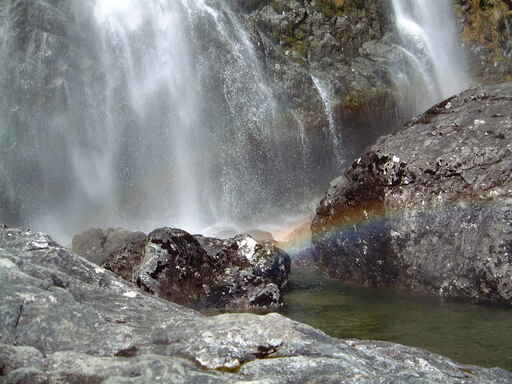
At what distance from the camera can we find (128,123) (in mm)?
23906

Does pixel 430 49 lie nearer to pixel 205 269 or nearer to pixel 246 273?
pixel 246 273

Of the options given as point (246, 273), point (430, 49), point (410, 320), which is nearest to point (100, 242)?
point (246, 273)

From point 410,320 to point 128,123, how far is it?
1663 cm

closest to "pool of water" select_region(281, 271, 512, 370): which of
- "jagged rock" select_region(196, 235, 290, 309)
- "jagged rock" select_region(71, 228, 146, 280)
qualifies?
"jagged rock" select_region(196, 235, 290, 309)

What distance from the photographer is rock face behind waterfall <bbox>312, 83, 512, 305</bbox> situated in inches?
425

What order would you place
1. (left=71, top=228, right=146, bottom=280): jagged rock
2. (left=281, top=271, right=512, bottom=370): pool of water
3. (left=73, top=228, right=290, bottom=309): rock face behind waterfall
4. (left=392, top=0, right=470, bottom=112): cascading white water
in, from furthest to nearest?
(left=392, top=0, right=470, bottom=112): cascading white water → (left=71, top=228, right=146, bottom=280): jagged rock → (left=73, top=228, right=290, bottom=309): rock face behind waterfall → (left=281, top=271, right=512, bottom=370): pool of water

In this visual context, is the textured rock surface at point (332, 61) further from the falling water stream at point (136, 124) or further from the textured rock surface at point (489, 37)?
the textured rock surface at point (489, 37)

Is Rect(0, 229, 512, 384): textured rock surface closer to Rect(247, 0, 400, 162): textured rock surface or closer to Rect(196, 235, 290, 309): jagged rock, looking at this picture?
Rect(196, 235, 290, 309): jagged rock

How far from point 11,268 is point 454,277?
861cm

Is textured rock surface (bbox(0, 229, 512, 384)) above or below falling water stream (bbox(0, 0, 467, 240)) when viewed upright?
below

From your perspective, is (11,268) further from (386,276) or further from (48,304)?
(386,276)

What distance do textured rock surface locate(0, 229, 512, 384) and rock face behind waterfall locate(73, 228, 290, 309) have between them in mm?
6703

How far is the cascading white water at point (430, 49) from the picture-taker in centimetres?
2620

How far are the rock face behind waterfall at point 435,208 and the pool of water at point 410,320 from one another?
1.72 feet
